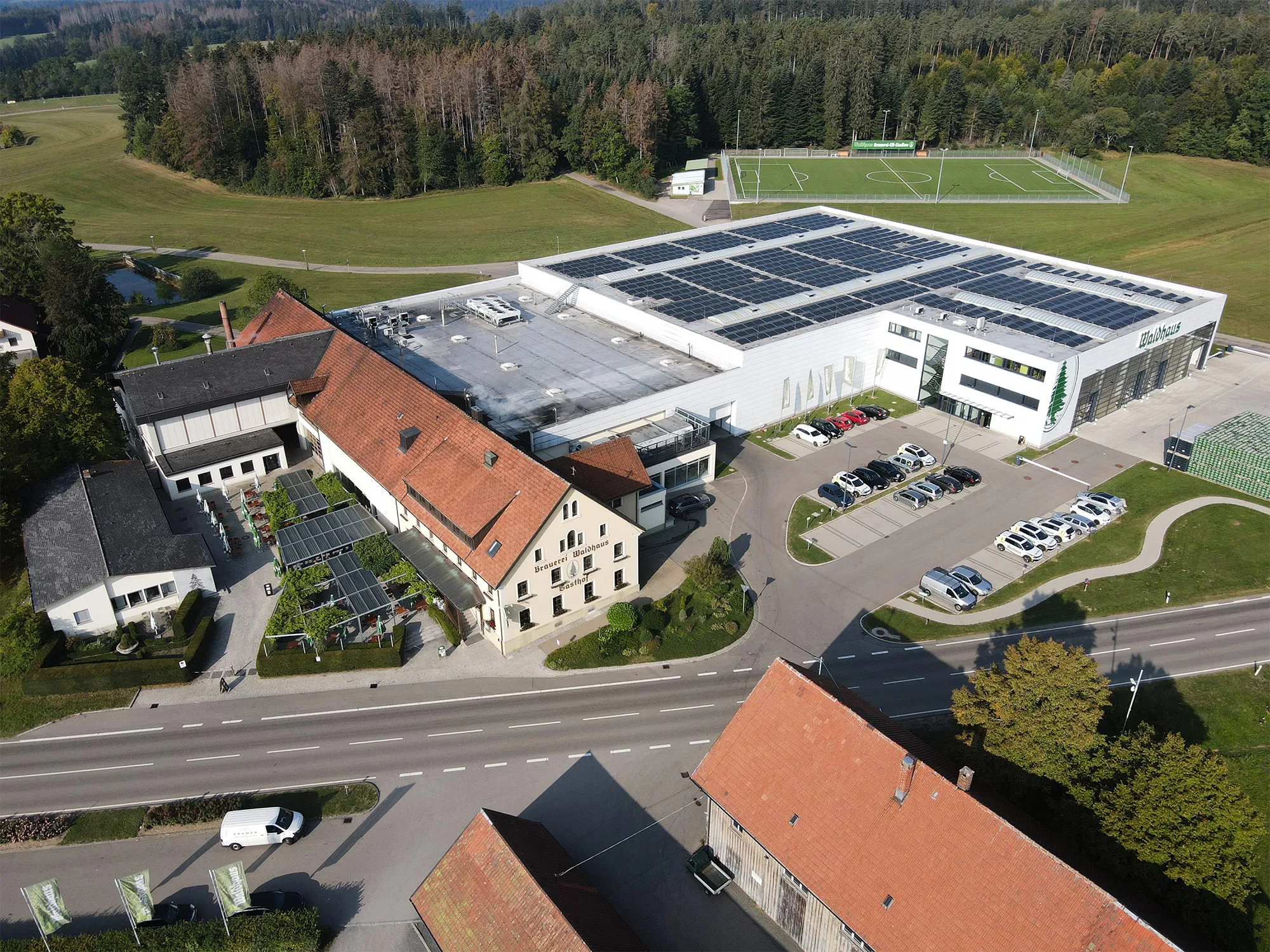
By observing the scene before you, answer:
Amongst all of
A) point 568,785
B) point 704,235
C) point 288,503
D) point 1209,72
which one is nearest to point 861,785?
point 568,785

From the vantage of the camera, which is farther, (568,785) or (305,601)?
(305,601)

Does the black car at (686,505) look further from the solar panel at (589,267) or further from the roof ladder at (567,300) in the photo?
the solar panel at (589,267)

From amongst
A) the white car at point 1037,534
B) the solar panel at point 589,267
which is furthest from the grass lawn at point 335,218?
the white car at point 1037,534

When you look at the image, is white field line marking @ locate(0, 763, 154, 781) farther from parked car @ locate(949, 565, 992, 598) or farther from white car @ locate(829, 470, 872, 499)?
white car @ locate(829, 470, 872, 499)

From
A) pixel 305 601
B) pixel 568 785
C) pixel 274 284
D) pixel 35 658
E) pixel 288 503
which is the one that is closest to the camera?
pixel 568 785

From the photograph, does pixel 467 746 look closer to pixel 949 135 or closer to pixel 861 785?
pixel 861 785

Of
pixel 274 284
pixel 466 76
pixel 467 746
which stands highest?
pixel 466 76
